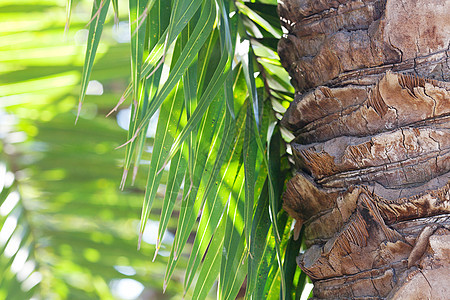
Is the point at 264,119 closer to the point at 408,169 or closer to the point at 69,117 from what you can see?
the point at 408,169

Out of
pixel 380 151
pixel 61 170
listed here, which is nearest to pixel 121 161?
pixel 61 170

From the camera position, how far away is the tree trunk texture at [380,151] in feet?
1.73

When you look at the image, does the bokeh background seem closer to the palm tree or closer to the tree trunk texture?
the palm tree

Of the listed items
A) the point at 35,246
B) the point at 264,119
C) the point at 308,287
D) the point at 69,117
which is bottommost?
the point at 308,287

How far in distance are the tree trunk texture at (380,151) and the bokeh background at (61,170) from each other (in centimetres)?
78

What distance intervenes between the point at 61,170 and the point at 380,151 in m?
1.02

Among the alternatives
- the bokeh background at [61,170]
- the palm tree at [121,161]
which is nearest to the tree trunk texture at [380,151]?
the palm tree at [121,161]

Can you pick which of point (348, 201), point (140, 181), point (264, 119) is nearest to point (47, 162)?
point (140, 181)

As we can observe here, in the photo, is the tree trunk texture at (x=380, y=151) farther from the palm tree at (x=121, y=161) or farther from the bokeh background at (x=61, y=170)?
the bokeh background at (x=61, y=170)

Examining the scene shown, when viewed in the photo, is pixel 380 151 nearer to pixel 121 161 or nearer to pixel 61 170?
pixel 121 161

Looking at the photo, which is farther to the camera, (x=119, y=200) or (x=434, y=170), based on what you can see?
(x=119, y=200)

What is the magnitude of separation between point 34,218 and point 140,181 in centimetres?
32

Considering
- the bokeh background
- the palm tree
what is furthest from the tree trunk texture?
the bokeh background

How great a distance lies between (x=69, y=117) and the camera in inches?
50.8
